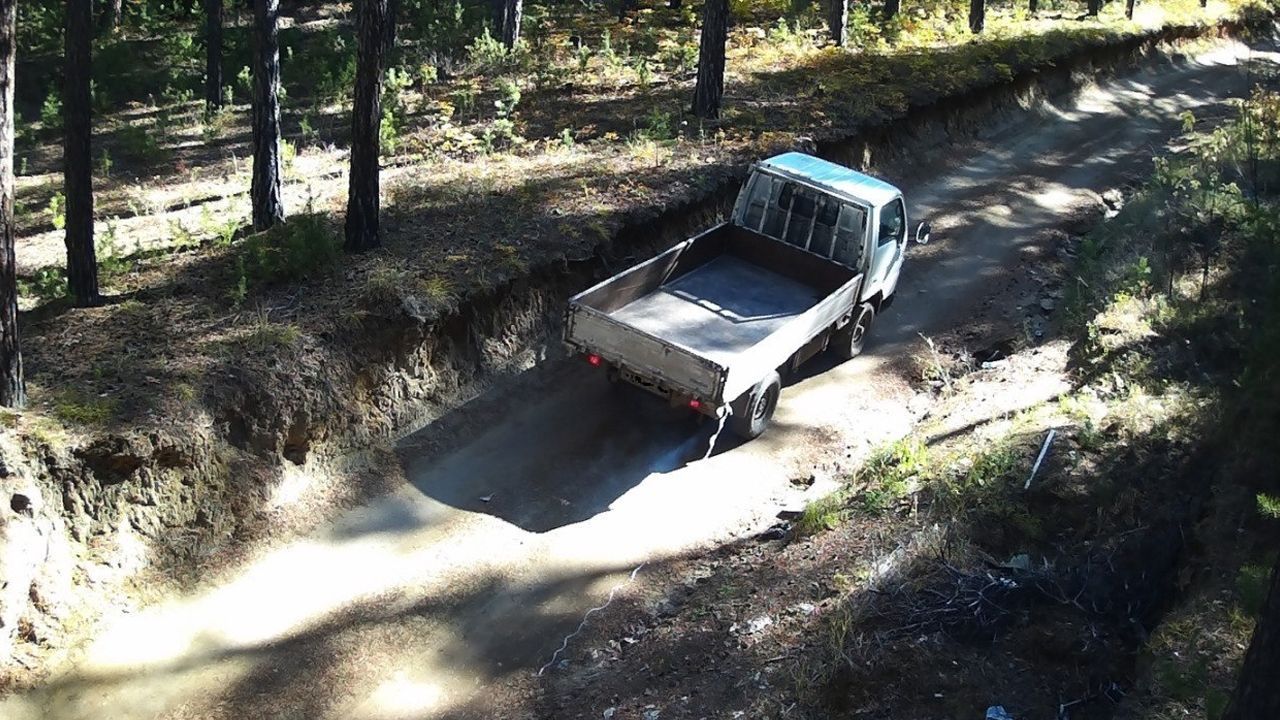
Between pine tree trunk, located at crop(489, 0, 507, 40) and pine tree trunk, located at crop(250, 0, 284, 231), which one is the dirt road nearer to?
pine tree trunk, located at crop(250, 0, 284, 231)

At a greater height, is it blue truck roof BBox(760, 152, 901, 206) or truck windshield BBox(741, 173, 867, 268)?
blue truck roof BBox(760, 152, 901, 206)

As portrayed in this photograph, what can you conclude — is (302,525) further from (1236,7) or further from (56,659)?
(1236,7)

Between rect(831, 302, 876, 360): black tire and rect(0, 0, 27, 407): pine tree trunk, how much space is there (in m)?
9.47

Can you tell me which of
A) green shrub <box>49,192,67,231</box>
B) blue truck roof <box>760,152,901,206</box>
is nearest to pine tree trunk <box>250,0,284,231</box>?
green shrub <box>49,192,67,231</box>

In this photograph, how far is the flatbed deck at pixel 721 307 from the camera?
43.3 ft

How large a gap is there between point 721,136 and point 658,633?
1199 cm

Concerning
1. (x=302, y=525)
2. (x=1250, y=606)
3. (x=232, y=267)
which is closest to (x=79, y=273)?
(x=232, y=267)

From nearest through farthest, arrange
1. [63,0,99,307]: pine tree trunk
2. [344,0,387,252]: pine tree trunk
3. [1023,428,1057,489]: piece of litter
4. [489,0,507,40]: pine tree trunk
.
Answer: [1023,428,1057,489]: piece of litter < [63,0,99,307]: pine tree trunk < [344,0,387,252]: pine tree trunk < [489,0,507,40]: pine tree trunk

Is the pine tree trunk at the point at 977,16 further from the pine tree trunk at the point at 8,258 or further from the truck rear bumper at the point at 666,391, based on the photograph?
the pine tree trunk at the point at 8,258

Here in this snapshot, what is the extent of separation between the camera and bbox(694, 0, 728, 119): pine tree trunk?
20.4 metres

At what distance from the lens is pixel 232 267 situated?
43.3ft

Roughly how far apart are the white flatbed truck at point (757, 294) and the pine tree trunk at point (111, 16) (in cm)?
1985

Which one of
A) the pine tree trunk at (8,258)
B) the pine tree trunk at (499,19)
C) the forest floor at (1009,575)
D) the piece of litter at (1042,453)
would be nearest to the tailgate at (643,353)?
the forest floor at (1009,575)

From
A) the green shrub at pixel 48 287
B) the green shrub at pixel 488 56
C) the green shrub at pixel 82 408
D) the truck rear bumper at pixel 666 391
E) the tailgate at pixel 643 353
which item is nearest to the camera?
the green shrub at pixel 82 408
